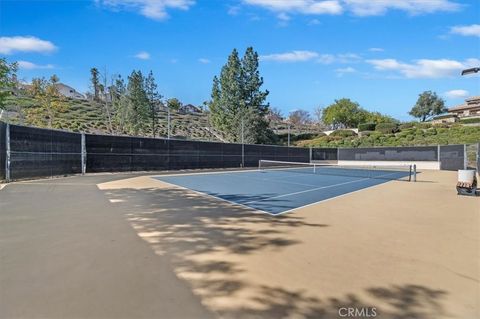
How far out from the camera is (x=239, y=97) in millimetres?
40469

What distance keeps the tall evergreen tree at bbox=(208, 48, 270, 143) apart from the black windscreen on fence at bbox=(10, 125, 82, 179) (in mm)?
23660

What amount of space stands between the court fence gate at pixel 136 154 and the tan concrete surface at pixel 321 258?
870 cm

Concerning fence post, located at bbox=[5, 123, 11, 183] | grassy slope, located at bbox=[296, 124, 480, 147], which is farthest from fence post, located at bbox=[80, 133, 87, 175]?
grassy slope, located at bbox=[296, 124, 480, 147]

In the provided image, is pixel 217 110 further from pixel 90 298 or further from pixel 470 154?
pixel 90 298

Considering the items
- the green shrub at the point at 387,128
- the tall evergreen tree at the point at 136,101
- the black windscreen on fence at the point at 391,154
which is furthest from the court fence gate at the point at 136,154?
the green shrub at the point at 387,128

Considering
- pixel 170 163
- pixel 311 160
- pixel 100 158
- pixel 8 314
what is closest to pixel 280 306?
pixel 8 314

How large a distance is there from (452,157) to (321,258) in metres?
29.5

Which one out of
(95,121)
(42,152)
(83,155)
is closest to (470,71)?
(42,152)

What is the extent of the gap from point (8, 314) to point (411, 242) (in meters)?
5.29

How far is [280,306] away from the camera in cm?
313

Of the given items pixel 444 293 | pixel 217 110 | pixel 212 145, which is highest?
pixel 217 110

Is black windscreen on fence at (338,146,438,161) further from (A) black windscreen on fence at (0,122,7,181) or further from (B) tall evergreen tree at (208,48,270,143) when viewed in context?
(A) black windscreen on fence at (0,122,7,181)

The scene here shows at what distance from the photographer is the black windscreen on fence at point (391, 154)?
3115cm

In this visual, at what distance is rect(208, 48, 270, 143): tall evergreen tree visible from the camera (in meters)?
39.9
